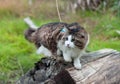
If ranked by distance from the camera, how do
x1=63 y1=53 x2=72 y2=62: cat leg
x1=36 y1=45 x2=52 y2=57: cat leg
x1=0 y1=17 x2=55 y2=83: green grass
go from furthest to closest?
1. x1=0 y1=17 x2=55 y2=83: green grass
2. x1=36 y1=45 x2=52 y2=57: cat leg
3. x1=63 y1=53 x2=72 y2=62: cat leg

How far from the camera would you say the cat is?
17.4ft

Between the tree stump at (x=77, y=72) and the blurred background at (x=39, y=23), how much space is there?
1.51 metres

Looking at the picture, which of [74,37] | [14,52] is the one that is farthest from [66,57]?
[14,52]

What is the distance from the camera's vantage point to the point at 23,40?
8.43 meters

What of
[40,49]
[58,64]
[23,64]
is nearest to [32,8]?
[23,64]

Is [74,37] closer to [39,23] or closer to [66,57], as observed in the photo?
[66,57]

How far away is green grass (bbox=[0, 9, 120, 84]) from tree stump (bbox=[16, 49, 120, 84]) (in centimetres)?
148

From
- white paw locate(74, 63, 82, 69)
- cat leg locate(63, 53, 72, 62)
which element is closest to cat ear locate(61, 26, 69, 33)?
cat leg locate(63, 53, 72, 62)

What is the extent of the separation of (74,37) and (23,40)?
10.8 feet

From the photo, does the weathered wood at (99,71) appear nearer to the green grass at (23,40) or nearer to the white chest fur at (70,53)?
the white chest fur at (70,53)

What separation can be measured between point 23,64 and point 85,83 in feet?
7.20

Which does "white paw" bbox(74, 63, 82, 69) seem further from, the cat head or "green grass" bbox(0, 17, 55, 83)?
"green grass" bbox(0, 17, 55, 83)

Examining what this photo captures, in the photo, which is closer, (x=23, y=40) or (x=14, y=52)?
(x=14, y=52)

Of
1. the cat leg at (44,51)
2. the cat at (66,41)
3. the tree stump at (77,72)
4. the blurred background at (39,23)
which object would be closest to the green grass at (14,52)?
the blurred background at (39,23)
